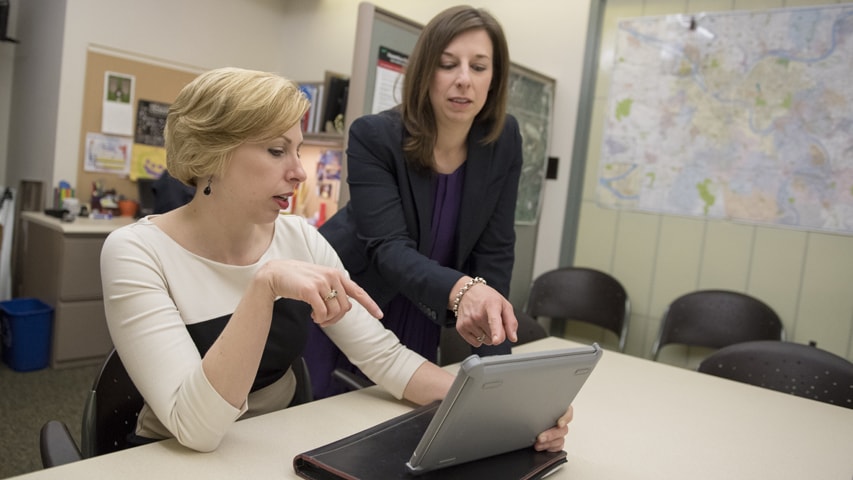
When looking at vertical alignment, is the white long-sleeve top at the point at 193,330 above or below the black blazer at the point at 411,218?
below

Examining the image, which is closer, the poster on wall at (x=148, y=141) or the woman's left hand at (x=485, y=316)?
the woman's left hand at (x=485, y=316)

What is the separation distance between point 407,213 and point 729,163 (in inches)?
82.0

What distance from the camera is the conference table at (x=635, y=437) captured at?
97cm

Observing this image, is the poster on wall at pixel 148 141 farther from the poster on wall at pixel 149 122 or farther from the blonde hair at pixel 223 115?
the blonde hair at pixel 223 115

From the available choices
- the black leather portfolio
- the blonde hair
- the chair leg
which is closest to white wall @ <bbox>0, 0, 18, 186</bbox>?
the blonde hair

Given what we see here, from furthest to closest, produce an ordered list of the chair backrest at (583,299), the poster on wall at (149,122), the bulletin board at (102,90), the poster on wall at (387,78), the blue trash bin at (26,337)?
1. the poster on wall at (149,122)
2. the bulletin board at (102,90)
3. the blue trash bin at (26,337)
4. the chair backrest at (583,299)
5. the poster on wall at (387,78)

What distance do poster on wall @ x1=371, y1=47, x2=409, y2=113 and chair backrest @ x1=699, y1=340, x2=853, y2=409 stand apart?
1490 mm

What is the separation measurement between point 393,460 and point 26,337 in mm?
3236

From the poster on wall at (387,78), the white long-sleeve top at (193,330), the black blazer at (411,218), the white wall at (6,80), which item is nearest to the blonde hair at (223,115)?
the white long-sleeve top at (193,330)

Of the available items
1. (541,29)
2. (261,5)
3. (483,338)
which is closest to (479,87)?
(483,338)

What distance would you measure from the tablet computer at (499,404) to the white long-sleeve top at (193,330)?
1.04ft

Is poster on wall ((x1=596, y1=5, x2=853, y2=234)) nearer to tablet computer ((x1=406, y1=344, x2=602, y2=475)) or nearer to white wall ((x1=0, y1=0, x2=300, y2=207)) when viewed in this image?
tablet computer ((x1=406, y1=344, x2=602, y2=475))

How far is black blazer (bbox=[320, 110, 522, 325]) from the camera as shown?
1467mm

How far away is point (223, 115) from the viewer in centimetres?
113
